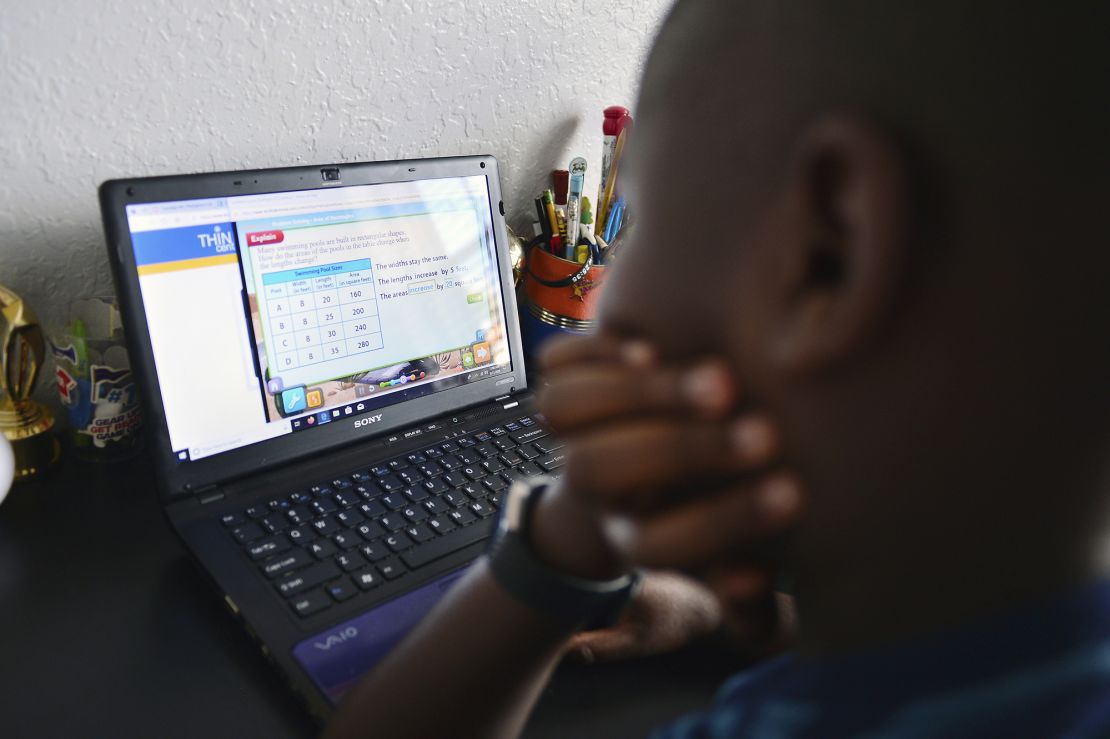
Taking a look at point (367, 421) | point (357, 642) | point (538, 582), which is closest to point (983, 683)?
point (538, 582)

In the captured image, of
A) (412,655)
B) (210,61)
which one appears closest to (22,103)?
(210,61)

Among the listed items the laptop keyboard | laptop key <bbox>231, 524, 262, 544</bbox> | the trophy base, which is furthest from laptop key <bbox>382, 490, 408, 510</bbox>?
the trophy base

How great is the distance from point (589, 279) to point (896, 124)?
0.65m

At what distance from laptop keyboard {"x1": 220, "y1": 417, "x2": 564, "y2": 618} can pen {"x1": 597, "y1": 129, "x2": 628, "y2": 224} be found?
352 mm

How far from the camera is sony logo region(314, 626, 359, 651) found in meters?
0.53

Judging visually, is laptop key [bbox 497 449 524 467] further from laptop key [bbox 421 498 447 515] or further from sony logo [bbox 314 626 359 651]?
sony logo [bbox 314 626 359 651]

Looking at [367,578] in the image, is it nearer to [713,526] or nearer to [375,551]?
[375,551]

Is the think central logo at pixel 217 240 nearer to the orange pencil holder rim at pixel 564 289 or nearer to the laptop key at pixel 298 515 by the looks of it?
the laptop key at pixel 298 515

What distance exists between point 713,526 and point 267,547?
41cm

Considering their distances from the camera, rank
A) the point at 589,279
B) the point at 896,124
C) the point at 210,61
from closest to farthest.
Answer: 1. the point at 896,124
2. the point at 210,61
3. the point at 589,279

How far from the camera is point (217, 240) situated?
2.24 ft

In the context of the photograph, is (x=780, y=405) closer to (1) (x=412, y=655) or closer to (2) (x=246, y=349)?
(1) (x=412, y=655)

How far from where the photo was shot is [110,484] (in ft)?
2.38

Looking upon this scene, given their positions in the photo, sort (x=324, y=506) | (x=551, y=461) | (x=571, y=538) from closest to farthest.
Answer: (x=571, y=538) → (x=324, y=506) → (x=551, y=461)
